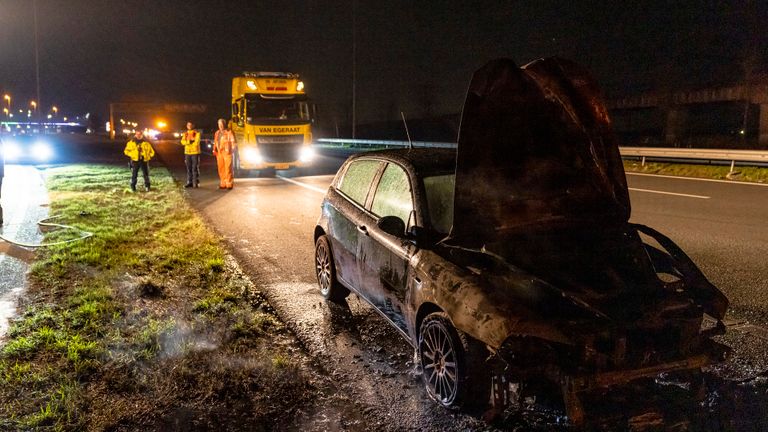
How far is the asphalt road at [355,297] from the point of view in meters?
3.96

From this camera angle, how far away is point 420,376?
162 inches

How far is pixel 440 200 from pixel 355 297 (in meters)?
1.99

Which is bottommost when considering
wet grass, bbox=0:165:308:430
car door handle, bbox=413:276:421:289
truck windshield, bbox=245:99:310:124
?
wet grass, bbox=0:165:308:430

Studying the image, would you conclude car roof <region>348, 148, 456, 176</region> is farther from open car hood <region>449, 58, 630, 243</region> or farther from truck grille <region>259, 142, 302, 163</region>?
truck grille <region>259, 142, 302, 163</region>

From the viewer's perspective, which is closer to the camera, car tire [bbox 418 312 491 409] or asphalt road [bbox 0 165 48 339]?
car tire [bbox 418 312 491 409]

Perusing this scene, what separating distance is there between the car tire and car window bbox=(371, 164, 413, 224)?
936 mm

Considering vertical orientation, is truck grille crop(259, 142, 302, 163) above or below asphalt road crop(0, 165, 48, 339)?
above

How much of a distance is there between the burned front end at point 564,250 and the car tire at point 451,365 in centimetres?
15

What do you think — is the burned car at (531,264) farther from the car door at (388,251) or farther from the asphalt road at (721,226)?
the asphalt road at (721,226)

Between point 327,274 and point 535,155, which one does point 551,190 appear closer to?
point 535,155

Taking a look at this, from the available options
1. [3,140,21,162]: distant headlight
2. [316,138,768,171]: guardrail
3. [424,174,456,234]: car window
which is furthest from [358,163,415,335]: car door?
[3,140,21,162]: distant headlight

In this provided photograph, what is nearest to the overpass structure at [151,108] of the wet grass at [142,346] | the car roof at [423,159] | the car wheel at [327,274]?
the wet grass at [142,346]

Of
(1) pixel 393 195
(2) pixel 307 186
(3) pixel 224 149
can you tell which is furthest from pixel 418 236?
(2) pixel 307 186

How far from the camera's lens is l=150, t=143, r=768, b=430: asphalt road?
3.96 meters
